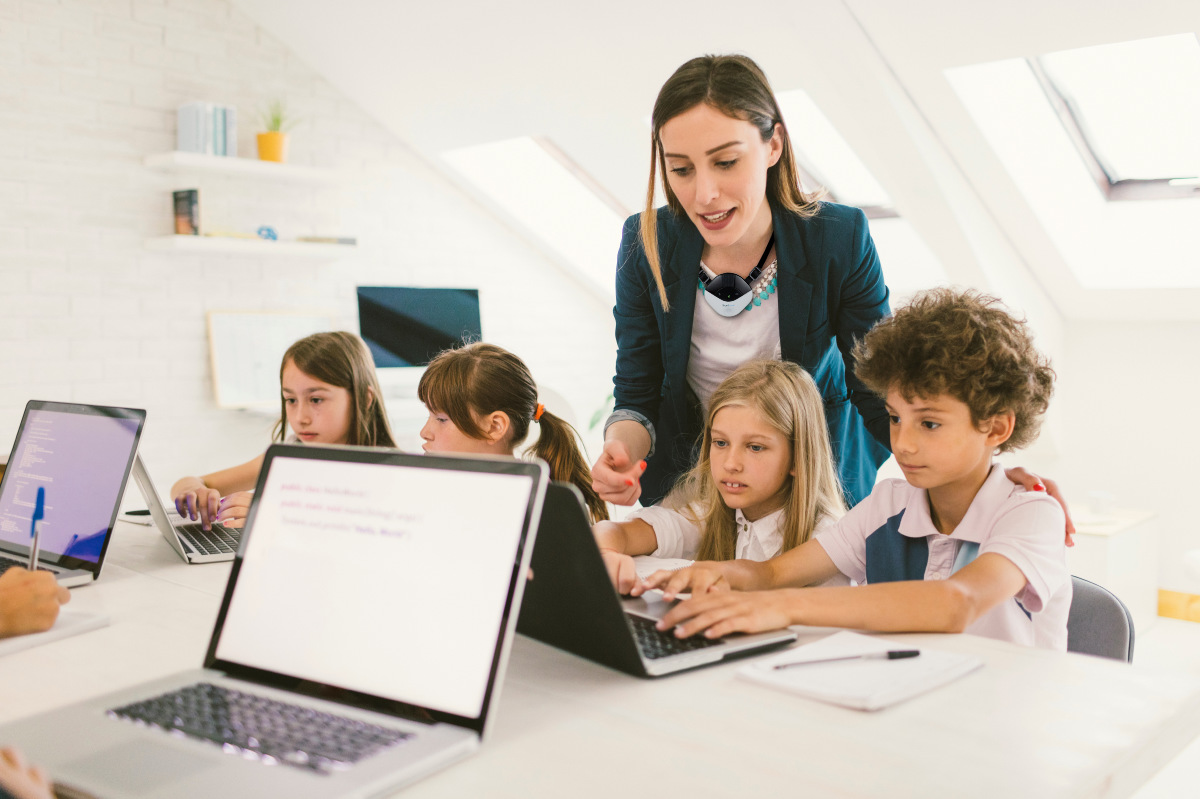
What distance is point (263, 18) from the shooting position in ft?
13.1

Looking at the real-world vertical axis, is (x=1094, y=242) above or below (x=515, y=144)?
below

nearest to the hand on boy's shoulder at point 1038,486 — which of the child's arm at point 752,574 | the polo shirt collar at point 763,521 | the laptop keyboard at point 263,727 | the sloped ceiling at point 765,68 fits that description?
the child's arm at point 752,574

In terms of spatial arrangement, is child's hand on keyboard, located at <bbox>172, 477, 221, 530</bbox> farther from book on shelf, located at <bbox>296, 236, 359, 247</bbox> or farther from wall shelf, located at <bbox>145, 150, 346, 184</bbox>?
book on shelf, located at <bbox>296, 236, 359, 247</bbox>

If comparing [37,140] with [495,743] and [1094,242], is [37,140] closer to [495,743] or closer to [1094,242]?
[495,743]

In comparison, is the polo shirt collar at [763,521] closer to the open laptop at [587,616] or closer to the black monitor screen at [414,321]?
the open laptop at [587,616]

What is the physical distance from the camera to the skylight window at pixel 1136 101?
310 centimetres

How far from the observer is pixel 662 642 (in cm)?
96

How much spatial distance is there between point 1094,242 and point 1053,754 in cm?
339

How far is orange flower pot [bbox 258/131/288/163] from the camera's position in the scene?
12.8 ft

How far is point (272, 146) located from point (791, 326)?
289 cm

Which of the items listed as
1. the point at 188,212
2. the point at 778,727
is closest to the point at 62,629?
the point at 778,727

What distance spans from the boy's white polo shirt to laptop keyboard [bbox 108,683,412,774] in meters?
0.80

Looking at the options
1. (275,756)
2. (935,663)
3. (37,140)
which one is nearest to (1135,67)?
(935,663)

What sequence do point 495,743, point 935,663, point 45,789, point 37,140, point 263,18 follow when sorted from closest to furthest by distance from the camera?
1. point 45,789
2. point 495,743
3. point 935,663
4. point 37,140
5. point 263,18
